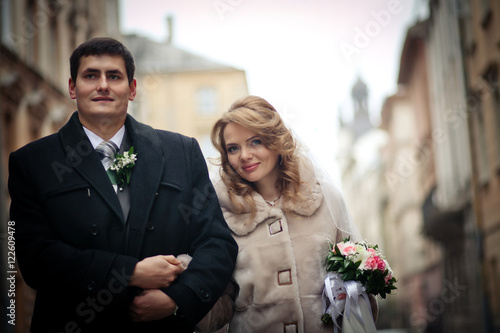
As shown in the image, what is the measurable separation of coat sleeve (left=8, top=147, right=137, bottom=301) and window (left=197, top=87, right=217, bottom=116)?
128ft

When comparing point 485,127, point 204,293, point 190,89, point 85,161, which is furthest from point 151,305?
point 190,89

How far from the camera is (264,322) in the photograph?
13.6 ft

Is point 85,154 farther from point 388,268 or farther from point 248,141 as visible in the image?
point 388,268

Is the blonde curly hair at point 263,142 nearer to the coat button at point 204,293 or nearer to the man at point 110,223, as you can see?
the man at point 110,223

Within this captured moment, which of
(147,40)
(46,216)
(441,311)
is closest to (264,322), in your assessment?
(46,216)

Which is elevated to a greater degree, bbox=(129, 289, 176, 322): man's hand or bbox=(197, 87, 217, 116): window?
bbox=(197, 87, 217, 116): window

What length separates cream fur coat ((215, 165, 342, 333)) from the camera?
4152mm

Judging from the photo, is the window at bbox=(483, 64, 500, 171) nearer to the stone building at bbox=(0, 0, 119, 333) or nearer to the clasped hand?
the stone building at bbox=(0, 0, 119, 333)

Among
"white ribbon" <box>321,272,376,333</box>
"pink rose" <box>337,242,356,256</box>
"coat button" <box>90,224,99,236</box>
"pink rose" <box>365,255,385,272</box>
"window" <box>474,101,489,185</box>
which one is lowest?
"white ribbon" <box>321,272,376,333</box>

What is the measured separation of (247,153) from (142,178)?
0.80 metres

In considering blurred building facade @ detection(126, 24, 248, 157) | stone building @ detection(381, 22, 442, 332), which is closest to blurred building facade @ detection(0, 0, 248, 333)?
blurred building facade @ detection(126, 24, 248, 157)

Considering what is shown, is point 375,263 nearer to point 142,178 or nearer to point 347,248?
point 347,248

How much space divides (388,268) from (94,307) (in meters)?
1.81

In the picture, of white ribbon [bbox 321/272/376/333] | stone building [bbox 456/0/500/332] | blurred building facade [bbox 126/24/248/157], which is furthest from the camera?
blurred building facade [bbox 126/24/248/157]
